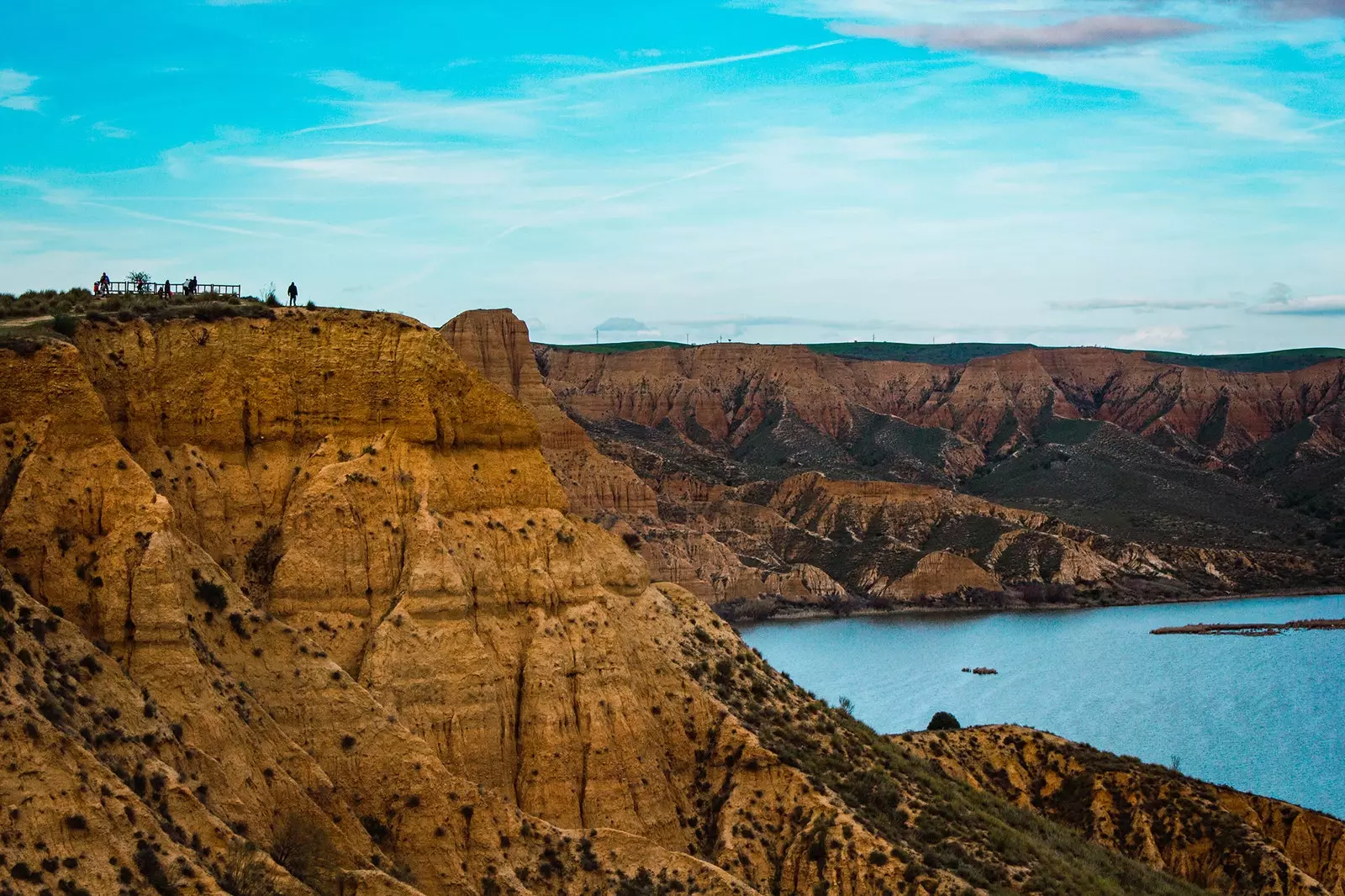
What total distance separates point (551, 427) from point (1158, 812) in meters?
90.4

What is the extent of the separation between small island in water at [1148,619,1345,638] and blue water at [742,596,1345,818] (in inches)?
75.7

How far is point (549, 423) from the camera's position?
14162cm

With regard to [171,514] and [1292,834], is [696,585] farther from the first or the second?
[171,514]

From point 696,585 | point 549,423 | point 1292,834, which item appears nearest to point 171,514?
point 1292,834

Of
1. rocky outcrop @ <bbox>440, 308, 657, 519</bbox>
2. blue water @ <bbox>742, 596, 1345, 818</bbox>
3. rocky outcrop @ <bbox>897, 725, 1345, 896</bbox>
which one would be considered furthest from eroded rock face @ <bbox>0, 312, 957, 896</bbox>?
rocky outcrop @ <bbox>440, 308, 657, 519</bbox>

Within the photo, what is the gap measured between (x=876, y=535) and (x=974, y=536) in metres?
10.9

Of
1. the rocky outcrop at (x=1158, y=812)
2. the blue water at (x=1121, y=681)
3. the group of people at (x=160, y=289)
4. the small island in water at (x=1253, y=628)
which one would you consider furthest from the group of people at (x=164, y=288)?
the small island in water at (x=1253, y=628)

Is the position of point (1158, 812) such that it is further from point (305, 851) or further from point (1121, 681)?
point (1121, 681)

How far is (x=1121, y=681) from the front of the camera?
120m

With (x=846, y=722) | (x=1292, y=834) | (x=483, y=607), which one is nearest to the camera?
(x=483, y=607)

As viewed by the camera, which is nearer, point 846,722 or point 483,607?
point 483,607

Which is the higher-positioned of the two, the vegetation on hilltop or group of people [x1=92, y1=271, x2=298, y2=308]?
group of people [x1=92, y1=271, x2=298, y2=308]

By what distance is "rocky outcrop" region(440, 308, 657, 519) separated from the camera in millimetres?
135625

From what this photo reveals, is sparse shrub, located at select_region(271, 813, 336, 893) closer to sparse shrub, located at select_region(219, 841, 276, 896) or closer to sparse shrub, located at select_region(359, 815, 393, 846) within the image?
sparse shrub, located at select_region(219, 841, 276, 896)
